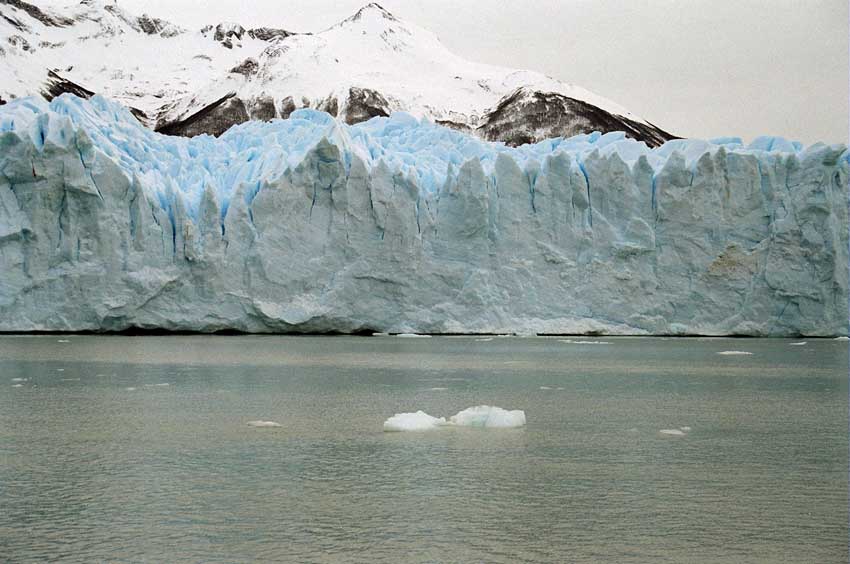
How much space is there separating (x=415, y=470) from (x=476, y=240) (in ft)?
49.0

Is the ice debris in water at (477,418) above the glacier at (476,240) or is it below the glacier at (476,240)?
below

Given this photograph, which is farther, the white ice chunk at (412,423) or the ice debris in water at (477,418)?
the ice debris in water at (477,418)

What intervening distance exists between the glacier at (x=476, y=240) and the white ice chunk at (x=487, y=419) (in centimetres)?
1261

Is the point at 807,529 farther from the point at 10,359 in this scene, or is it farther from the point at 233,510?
the point at 10,359

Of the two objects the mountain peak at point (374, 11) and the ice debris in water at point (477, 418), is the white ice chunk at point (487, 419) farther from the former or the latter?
the mountain peak at point (374, 11)

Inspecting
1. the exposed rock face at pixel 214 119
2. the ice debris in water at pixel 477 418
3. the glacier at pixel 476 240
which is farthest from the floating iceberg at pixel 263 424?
the exposed rock face at pixel 214 119

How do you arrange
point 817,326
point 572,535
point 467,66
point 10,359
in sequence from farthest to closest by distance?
point 467,66 < point 817,326 < point 10,359 < point 572,535

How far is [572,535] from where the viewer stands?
4.64m

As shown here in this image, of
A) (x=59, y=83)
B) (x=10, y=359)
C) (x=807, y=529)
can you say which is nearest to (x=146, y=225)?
(x=10, y=359)

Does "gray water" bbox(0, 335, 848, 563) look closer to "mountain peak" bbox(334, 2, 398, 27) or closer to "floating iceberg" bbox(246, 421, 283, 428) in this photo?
"floating iceberg" bbox(246, 421, 283, 428)

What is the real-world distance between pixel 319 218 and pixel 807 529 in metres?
16.5

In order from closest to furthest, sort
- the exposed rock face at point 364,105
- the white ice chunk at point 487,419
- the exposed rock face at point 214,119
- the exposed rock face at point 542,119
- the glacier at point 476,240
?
the white ice chunk at point 487,419, the glacier at point 476,240, the exposed rock face at point 364,105, the exposed rock face at point 542,119, the exposed rock face at point 214,119

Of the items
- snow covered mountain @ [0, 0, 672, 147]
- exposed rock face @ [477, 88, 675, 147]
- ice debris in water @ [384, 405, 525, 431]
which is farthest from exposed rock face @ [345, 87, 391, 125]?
ice debris in water @ [384, 405, 525, 431]

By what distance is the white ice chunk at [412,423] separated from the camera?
7.71 m
